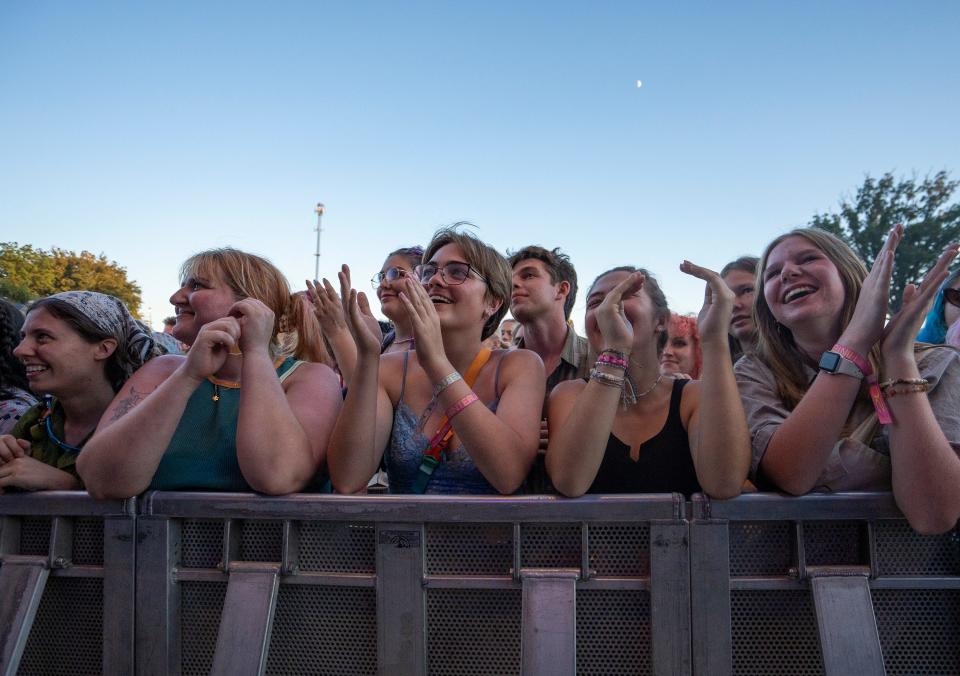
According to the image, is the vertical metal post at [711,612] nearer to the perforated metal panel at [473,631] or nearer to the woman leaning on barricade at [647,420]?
the woman leaning on barricade at [647,420]

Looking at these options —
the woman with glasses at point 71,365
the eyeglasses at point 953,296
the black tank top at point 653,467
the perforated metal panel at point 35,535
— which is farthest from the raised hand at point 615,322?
Result: the eyeglasses at point 953,296

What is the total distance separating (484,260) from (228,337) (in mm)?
1072

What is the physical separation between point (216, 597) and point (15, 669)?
571 millimetres

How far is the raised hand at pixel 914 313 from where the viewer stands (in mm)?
1741

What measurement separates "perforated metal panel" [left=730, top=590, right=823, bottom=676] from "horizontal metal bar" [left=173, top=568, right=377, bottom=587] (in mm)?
912

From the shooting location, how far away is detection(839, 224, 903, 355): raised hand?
1812 mm

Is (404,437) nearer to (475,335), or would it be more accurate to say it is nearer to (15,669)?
(475,335)

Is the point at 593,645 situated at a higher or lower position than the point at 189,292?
lower

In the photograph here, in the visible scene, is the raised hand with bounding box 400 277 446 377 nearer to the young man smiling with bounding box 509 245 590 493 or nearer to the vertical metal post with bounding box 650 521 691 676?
the vertical metal post with bounding box 650 521 691 676

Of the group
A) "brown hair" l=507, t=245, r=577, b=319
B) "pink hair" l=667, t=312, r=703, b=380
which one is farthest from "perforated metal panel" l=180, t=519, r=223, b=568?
"pink hair" l=667, t=312, r=703, b=380

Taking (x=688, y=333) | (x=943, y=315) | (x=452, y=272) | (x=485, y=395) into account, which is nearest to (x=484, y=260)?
(x=452, y=272)

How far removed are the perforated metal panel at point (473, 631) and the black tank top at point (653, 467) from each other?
22.0 inches

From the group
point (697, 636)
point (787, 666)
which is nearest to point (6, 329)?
point (697, 636)

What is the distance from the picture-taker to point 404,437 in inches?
87.2
